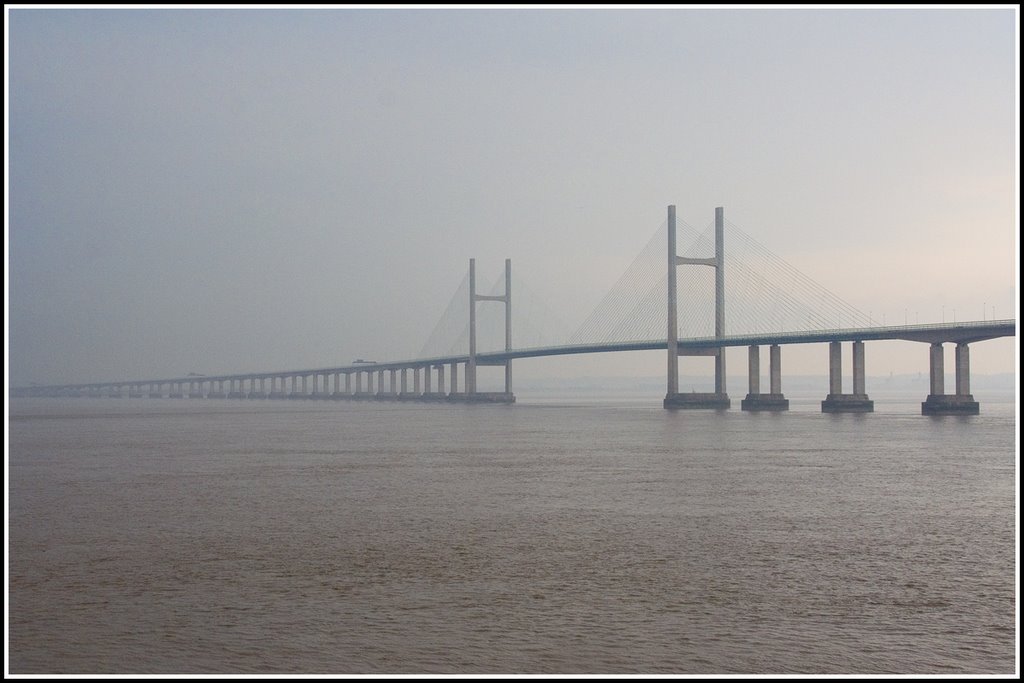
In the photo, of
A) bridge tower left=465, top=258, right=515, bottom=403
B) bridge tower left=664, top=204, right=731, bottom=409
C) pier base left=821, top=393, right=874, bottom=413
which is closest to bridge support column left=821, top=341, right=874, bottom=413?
pier base left=821, top=393, right=874, bottom=413

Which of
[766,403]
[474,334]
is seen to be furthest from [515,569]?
[474,334]

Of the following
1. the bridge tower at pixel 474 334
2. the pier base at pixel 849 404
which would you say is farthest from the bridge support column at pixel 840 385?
the bridge tower at pixel 474 334

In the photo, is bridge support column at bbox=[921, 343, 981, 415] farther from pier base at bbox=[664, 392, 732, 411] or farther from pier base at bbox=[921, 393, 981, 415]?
pier base at bbox=[664, 392, 732, 411]

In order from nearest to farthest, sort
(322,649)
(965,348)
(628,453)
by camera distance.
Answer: (322,649) → (628,453) → (965,348)

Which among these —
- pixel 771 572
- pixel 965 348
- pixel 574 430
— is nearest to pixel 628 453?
pixel 574 430

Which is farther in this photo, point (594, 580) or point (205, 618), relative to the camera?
point (594, 580)

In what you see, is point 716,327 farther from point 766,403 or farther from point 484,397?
point 484,397

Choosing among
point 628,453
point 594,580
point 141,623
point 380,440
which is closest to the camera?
point 141,623

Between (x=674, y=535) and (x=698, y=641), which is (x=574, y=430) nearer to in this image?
(x=674, y=535)
